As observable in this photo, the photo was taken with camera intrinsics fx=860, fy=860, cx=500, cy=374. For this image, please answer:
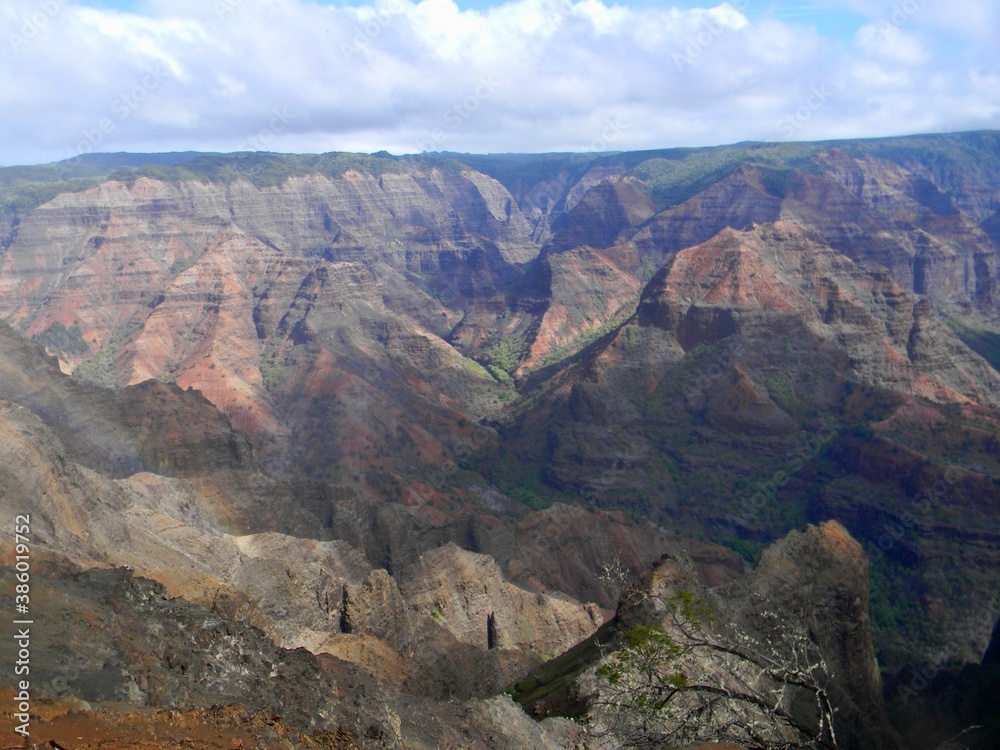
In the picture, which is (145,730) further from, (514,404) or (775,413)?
(514,404)

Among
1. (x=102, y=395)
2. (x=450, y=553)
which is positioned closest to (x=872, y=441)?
(x=450, y=553)

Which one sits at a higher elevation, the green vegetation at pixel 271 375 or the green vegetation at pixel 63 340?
the green vegetation at pixel 63 340

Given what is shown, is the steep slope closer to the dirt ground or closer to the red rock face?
the red rock face

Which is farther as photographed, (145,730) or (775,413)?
(775,413)

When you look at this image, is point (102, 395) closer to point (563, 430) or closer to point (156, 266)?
point (563, 430)
